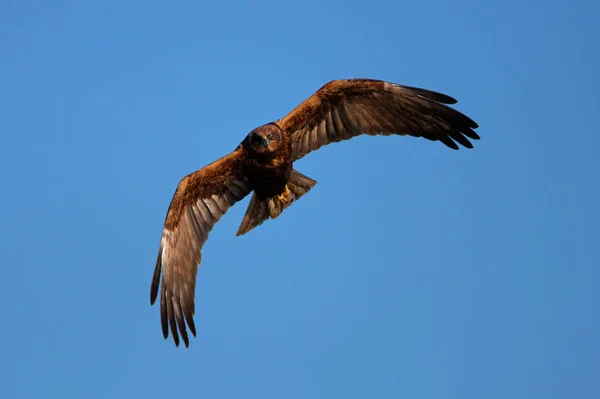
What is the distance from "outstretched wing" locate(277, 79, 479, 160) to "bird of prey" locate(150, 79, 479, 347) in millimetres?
13

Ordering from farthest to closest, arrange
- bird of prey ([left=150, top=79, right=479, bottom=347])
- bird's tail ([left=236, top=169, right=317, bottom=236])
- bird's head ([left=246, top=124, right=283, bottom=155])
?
bird's tail ([left=236, top=169, right=317, bottom=236]) < bird of prey ([left=150, top=79, right=479, bottom=347]) < bird's head ([left=246, top=124, right=283, bottom=155])

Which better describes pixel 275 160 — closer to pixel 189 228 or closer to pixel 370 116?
pixel 370 116

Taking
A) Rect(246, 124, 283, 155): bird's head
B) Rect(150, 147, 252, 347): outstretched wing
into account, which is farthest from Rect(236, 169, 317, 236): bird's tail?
Rect(246, 124, 283, 155): bird's head

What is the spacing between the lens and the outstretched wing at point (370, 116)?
1213 centimetres

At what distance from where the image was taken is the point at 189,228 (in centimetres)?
1288

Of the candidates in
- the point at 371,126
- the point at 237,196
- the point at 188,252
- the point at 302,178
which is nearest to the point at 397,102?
the point at 371,126

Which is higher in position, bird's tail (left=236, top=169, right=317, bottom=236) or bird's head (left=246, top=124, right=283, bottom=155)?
bird's head (left=246, top=124, right=283, bottom=155)

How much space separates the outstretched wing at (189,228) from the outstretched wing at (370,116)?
37.6 inches

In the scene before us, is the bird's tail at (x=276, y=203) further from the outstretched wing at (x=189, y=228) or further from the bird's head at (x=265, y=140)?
the bird's head at (x=265, y=140)

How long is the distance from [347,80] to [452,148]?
160cm

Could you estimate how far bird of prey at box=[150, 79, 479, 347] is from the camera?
12.1m

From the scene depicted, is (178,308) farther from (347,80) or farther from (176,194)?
(347,80)

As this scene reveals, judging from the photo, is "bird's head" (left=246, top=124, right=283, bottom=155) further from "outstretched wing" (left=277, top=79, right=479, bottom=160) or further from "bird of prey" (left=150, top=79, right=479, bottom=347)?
"outstretched wing" (left=277, top=79, right=479, bottom=160)

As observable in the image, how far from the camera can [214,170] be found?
1283cm
